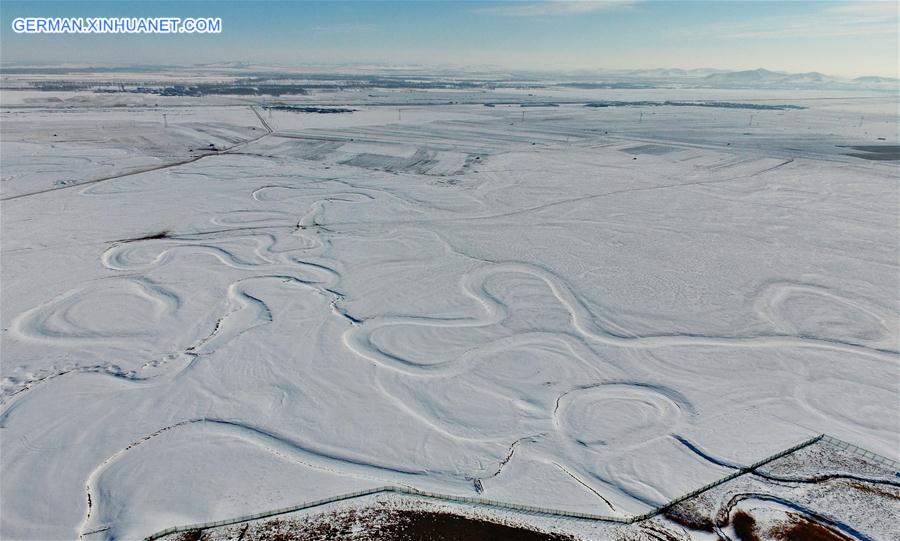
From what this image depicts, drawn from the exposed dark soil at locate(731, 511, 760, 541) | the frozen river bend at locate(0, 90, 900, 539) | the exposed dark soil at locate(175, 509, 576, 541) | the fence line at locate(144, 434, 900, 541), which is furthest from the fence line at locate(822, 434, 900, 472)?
the exposed dark soil at locate(175, 509, 576, 541)

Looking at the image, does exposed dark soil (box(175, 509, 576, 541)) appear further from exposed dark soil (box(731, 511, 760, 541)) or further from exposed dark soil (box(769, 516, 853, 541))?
exposed dark soil (box(769, 516, 853, 541))

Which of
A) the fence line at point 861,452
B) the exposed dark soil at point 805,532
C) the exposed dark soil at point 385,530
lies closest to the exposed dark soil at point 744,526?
the exposed dark soil at point 805,532

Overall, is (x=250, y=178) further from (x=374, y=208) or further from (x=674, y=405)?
(x=674, y=405)

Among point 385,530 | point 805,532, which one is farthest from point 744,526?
point 385,530

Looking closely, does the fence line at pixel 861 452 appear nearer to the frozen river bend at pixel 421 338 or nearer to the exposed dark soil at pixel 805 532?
the frozen river bend at pixel 421 338

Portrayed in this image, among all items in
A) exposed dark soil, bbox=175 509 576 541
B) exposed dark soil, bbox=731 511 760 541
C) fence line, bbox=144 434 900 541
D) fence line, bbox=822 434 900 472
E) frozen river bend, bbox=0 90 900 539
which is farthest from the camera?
fence line, bbox=822 434 900 472

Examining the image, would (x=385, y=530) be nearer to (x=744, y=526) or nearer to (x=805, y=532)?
(x=744, y=526)

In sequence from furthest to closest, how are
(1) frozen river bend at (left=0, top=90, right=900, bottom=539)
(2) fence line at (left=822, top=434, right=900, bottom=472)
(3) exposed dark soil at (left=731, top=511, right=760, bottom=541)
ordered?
(2) fence line at (left=822, top=434, right=900, bottom=472) < (1) frozen river bend at (left=0, top=90, right=900, bottom=539) < (3) exposed dark soil at (left=731, top=511, right=760, bottom=541)

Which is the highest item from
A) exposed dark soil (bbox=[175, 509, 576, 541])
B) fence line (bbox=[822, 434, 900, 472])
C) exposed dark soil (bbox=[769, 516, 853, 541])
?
fence line (bbox=[822, 434, 900, 472])

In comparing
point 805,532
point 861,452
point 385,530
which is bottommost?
point 385,530
